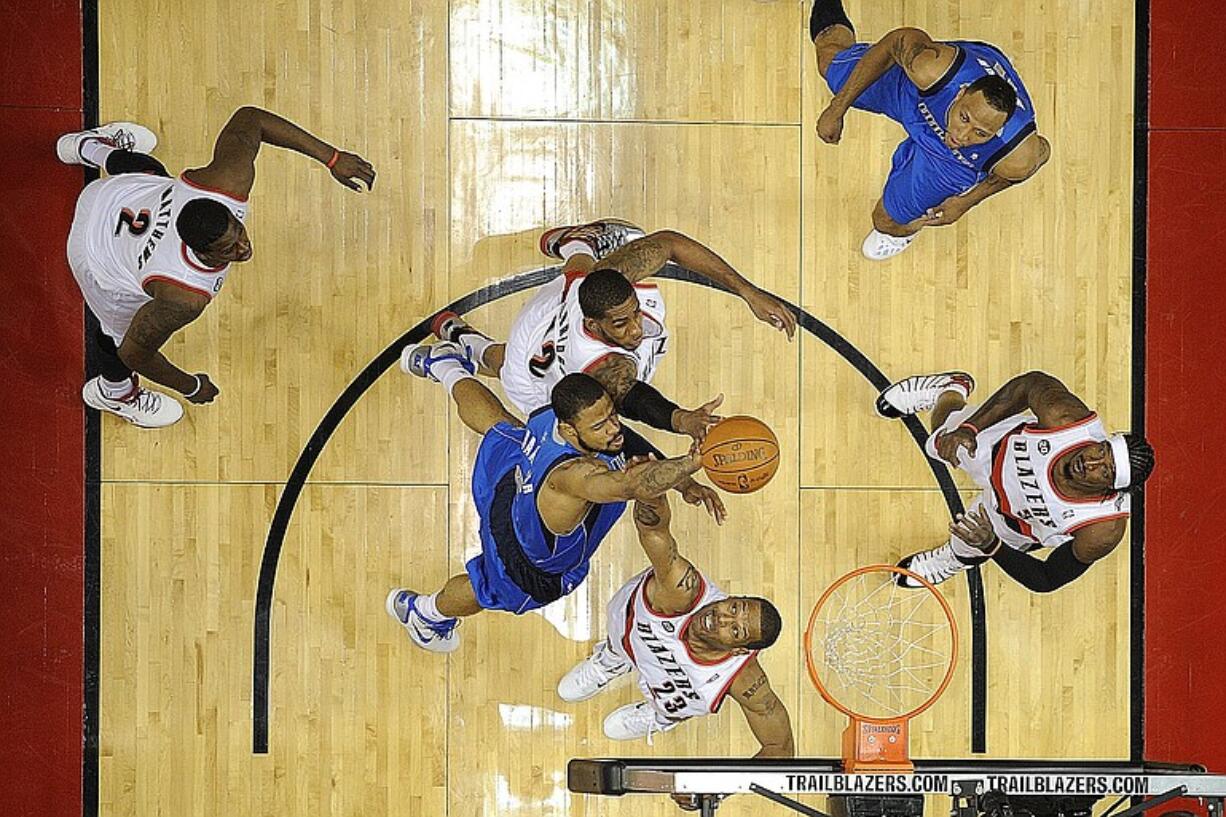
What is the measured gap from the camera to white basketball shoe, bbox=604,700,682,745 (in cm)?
596

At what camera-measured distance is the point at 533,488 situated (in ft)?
16.6

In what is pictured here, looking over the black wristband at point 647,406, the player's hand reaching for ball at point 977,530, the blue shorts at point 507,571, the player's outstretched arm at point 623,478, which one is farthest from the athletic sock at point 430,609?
the player's hand reaching for ball at point 977,530

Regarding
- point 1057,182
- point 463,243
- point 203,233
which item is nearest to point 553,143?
point 463,243

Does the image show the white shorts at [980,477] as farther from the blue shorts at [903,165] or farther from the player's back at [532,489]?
the player's back at [532,489]

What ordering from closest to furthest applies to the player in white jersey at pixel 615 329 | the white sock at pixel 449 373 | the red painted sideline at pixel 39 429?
the player in white jersey at pixel 615 329, the white sock at pixel 449 373, the red painted sideline at pixel 39 429

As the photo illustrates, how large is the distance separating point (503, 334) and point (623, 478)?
5.73 ft

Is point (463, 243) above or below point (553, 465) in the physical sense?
above

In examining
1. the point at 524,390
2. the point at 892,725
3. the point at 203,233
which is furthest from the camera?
the point at 524,390

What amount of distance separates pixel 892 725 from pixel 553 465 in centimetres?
171

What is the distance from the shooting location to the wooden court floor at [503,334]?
6105 mm

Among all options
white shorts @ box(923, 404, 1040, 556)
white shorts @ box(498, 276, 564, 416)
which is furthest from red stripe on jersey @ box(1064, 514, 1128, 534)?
white shorts @ box(498, 276, 564, 416)

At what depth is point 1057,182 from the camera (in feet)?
20.9

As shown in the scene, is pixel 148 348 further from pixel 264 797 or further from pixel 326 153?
pixel 264 797

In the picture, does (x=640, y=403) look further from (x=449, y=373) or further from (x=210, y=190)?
(x=210, y=190)
